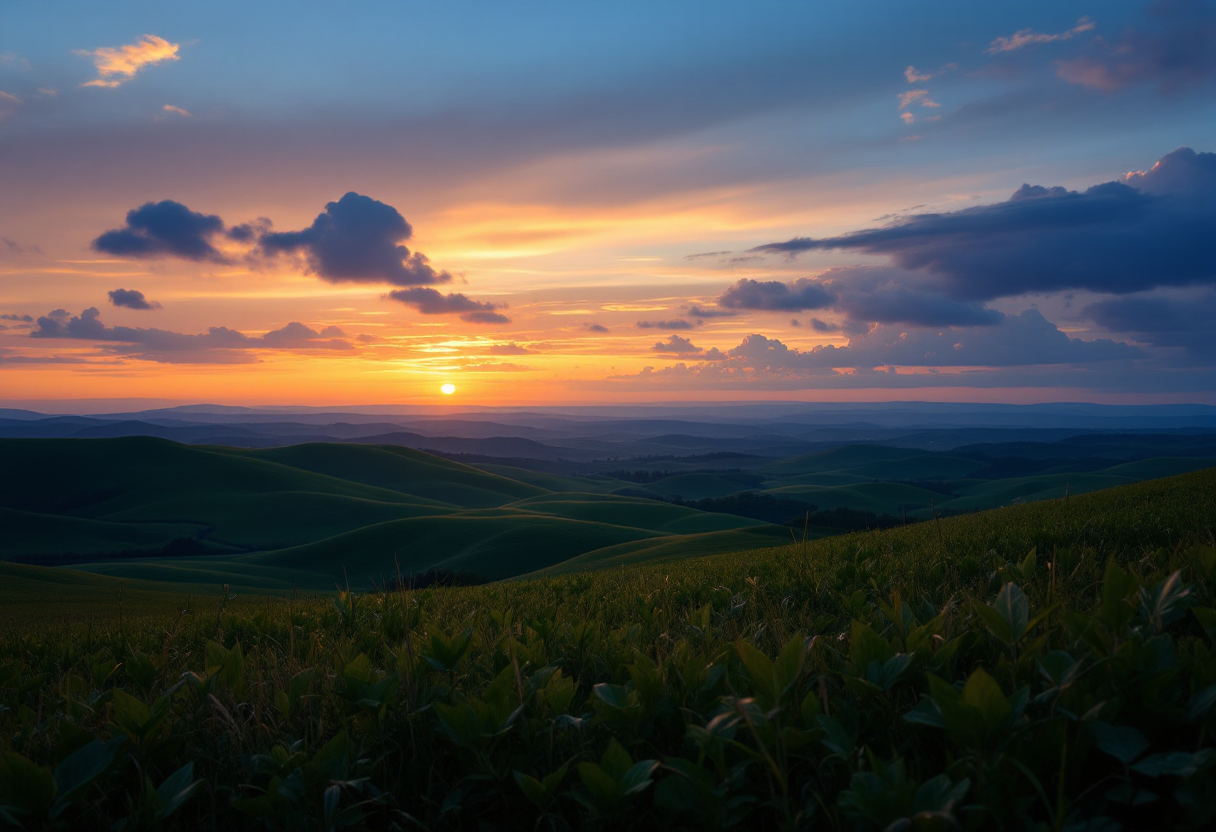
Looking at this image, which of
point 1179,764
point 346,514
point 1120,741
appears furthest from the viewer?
point 346,514

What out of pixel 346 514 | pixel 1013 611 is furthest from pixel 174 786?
pixel 346 514

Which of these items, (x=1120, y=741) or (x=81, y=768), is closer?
(x=1120, y=741)

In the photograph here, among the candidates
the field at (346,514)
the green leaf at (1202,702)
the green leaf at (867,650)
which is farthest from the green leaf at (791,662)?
the field at (346,514)

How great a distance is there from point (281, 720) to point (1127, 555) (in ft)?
20.0

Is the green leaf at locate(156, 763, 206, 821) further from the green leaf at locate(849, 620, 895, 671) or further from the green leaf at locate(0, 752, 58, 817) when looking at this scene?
the green leaf at locate(849, 620, 895, 671)

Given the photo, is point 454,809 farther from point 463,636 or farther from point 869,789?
point 869,789

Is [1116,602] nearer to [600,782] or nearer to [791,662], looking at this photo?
[791,662]

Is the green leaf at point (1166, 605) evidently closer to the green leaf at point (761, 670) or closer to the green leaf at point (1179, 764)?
the green leaf at point (1179, 764)

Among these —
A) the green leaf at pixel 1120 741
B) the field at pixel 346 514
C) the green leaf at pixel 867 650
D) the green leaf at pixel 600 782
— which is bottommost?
the field at pixel 346 514

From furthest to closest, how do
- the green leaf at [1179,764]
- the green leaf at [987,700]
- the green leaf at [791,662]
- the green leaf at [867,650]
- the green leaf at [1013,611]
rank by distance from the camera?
the green leaf at [867,650], the green leaf at [1013,611], the green leaf at [791,662], the green leaf at [987,700], the green leaf at [1179,764]

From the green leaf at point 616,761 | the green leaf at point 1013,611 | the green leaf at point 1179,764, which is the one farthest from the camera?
the green leaf at point 1013,611

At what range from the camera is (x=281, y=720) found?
260 cm

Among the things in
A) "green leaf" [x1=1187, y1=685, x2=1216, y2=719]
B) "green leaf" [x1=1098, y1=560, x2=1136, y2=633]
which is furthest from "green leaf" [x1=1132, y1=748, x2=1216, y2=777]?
"green leaf" [x1=1098, y1=560, x2=1136, y2=633]

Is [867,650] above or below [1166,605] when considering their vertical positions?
below
